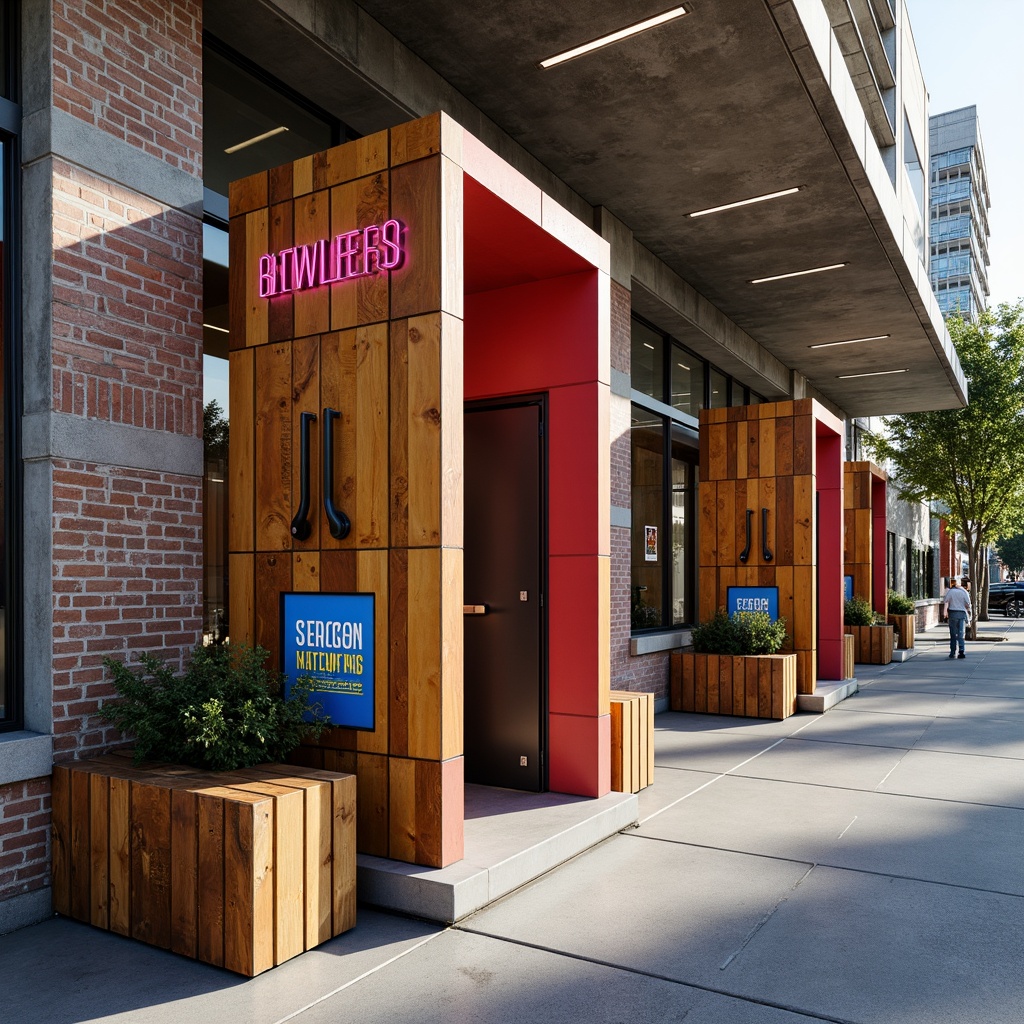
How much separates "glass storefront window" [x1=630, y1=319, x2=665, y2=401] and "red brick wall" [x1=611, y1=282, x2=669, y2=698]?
3.44ft

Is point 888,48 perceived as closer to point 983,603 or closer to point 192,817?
point 192,817

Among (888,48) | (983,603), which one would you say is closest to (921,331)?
(888,48)

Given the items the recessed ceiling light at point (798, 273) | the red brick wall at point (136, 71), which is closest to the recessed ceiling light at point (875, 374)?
the recessed ceiling light at point (798, 273)

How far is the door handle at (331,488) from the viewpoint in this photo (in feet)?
15.9

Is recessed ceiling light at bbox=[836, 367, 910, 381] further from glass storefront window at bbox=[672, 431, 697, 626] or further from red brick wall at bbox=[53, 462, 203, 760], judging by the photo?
red brick wall at bbox=[53, 462, 203, 760]

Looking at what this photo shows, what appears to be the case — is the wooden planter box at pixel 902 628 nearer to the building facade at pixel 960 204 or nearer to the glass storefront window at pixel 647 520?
the glass storefront window at pixel 647 520

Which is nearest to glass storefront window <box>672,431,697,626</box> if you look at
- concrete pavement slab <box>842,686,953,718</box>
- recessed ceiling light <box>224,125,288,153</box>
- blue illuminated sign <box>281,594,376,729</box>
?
concrete pavement slab <box>842,686,953,718</box>

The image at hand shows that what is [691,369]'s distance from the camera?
14.7 meters

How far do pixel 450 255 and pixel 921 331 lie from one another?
1312 cm

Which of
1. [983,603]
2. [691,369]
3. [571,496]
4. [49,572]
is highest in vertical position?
[691,369]

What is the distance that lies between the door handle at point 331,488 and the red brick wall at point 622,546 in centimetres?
612

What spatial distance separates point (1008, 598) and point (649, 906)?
37.9 metres

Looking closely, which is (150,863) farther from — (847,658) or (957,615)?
(957,615)

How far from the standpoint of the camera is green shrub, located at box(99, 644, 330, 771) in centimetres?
438
